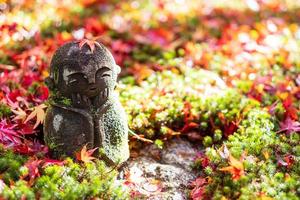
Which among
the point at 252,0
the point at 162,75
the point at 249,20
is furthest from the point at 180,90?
the point at 252,0

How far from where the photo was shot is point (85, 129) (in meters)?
3.54

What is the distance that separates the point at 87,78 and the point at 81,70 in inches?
3.0

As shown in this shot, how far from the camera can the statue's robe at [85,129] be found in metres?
3.53

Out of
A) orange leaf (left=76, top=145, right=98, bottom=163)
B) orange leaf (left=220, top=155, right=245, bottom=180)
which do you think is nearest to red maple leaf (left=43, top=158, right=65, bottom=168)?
orange leaf (left=76, top=145, right=98, bottom=163)

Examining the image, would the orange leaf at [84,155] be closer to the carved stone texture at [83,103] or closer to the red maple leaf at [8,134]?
the carved stone texture at [83,103]

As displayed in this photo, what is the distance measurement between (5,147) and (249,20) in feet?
14.6

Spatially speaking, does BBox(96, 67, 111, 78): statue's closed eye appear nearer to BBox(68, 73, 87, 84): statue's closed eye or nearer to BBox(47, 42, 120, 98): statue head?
BBox(47, 42, 120, 98): statue head

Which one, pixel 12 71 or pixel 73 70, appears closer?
pixel 73 70

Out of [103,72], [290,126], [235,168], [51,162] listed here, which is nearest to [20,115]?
[51,162]

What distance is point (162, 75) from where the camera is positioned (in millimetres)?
5203

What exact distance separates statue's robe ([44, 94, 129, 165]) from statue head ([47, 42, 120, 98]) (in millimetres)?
153

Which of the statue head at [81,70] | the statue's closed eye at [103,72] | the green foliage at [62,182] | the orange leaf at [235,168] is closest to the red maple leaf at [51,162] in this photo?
the green foliage at [62,182]

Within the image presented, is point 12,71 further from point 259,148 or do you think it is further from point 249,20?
point 249,20

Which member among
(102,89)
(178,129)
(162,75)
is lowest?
(178,129)
